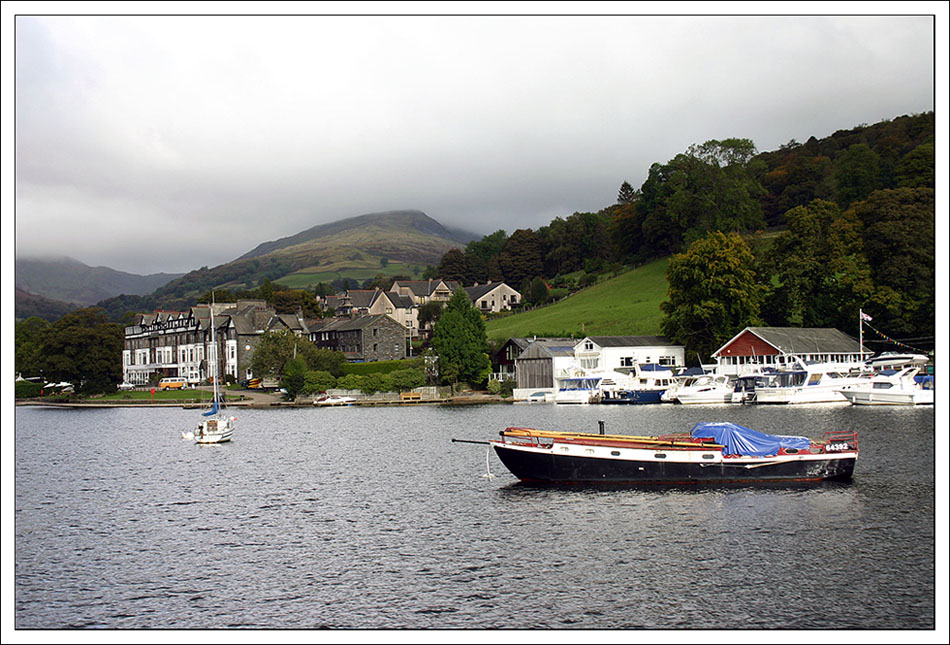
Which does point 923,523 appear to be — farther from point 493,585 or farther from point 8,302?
point 8,302

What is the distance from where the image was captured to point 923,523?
93.7ft

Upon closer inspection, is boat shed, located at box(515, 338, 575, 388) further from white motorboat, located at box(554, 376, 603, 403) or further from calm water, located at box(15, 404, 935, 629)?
calm water, located at box(15, 404, 935, 629)

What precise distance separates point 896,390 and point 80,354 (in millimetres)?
105548

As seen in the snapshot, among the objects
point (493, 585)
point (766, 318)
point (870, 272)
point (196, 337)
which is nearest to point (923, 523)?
point (493, 585)

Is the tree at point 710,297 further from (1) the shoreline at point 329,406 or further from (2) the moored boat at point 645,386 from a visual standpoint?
(1) the shoreline at point 329,406

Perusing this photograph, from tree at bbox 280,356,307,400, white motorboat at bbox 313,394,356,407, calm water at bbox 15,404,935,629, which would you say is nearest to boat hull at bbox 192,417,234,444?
calm water at bbox 15,404,935,629

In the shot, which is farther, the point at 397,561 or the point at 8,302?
the point at 397,561

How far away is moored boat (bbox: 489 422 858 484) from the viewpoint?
119 ft

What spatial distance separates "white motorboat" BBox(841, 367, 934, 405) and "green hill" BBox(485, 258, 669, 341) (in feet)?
114

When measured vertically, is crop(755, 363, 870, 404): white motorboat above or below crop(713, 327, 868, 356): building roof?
below

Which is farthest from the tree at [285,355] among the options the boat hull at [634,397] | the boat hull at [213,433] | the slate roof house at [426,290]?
the slate roof house at [426,290]

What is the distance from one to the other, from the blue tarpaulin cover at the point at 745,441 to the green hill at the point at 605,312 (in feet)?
233

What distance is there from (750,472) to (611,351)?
62.6m

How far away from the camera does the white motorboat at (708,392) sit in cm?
8300
